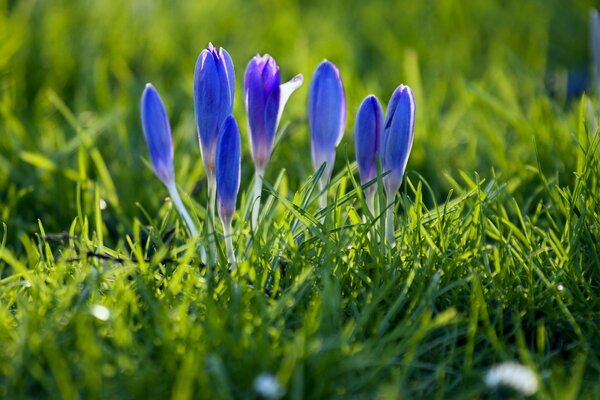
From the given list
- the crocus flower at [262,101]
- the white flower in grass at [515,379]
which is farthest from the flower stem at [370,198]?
the white flower in grass at [515,379]

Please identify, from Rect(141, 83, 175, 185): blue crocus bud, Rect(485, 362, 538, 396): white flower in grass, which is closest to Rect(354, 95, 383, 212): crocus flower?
Rect(141, 83, 175, 185): blue crocus bud

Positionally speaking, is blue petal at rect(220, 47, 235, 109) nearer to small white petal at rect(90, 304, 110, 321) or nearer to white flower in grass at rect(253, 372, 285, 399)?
small white petal at rect(90, 304, 110, 321)

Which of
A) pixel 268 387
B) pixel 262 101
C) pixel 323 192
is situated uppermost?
pixel 262 101

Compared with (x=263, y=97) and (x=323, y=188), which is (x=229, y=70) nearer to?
(x=263, y=97)

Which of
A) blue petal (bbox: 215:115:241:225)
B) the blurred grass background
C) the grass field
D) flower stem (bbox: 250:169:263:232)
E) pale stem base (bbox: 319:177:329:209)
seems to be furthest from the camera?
the blurred grass background

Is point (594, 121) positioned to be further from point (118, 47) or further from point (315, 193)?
point (118, 47)

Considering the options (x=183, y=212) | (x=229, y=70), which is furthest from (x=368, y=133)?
(x=183, y=212)

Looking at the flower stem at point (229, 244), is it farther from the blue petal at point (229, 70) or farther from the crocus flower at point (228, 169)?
the blue petal at point (229, 70)

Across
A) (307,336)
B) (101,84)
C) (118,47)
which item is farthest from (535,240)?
(118,47)
